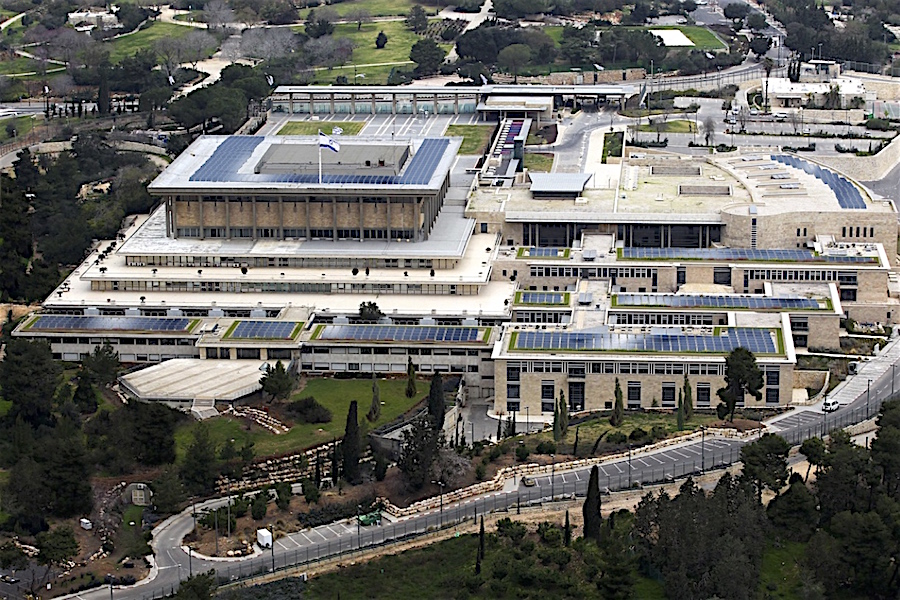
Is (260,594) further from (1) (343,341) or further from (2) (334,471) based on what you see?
(1) (343,341)

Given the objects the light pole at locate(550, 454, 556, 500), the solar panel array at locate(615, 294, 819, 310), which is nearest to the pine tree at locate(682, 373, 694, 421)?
the light pole at locate(550, 454, 556, 500)

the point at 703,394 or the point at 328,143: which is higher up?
the point at 328,143

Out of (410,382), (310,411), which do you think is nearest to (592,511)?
(310,411)

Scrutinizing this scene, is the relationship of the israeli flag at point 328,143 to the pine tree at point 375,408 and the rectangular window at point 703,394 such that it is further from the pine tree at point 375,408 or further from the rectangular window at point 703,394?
the rectangular window at point 703,394

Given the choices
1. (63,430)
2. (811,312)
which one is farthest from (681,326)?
(63,430)

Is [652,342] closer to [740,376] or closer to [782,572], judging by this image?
[740,376]

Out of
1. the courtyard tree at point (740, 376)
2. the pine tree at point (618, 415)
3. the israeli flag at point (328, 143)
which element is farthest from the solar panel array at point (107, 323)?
the courtyard tree at point (740, 376)
